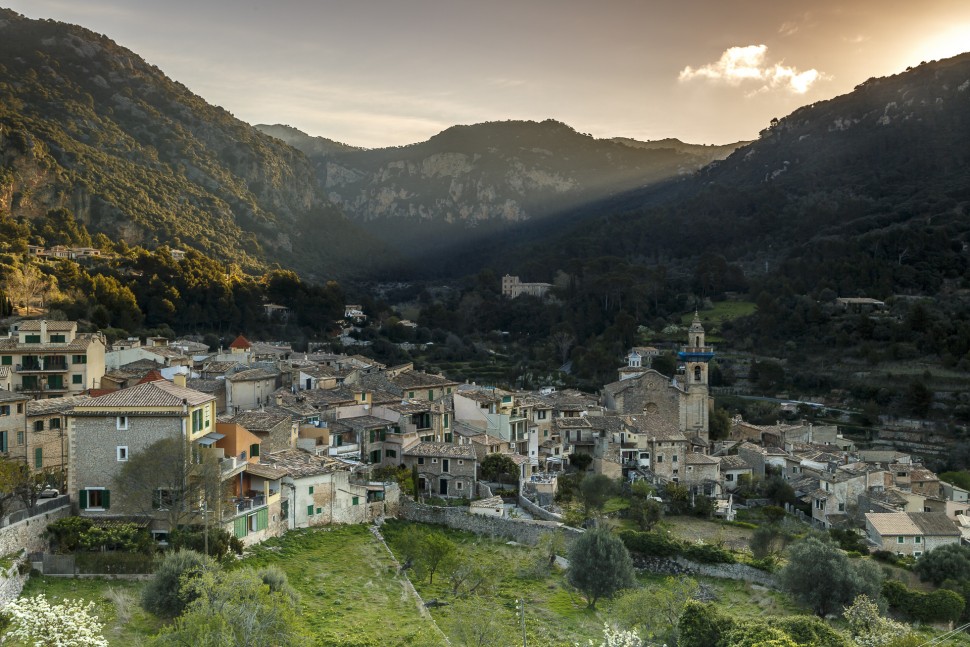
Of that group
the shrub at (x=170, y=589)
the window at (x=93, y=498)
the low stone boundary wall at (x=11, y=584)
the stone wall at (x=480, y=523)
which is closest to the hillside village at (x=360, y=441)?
the window at (x=93, y=498)

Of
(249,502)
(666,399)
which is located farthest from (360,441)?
(666,399)

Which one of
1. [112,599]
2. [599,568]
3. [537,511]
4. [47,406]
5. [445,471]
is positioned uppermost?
[47,406]

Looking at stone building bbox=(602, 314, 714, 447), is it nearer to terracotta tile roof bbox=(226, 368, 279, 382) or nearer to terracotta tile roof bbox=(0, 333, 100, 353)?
terracotta tile roof bbox=(226, 368, 279, 382)

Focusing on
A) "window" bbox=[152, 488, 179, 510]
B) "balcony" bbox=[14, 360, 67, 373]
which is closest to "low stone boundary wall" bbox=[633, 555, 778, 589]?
"window" bbox=[152, 488, 179, 510]

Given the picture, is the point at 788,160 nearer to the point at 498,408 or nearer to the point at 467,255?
the point at 467,255

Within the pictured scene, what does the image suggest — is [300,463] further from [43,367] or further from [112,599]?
[43,367]

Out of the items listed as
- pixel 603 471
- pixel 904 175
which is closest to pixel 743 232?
pixel 904 175
